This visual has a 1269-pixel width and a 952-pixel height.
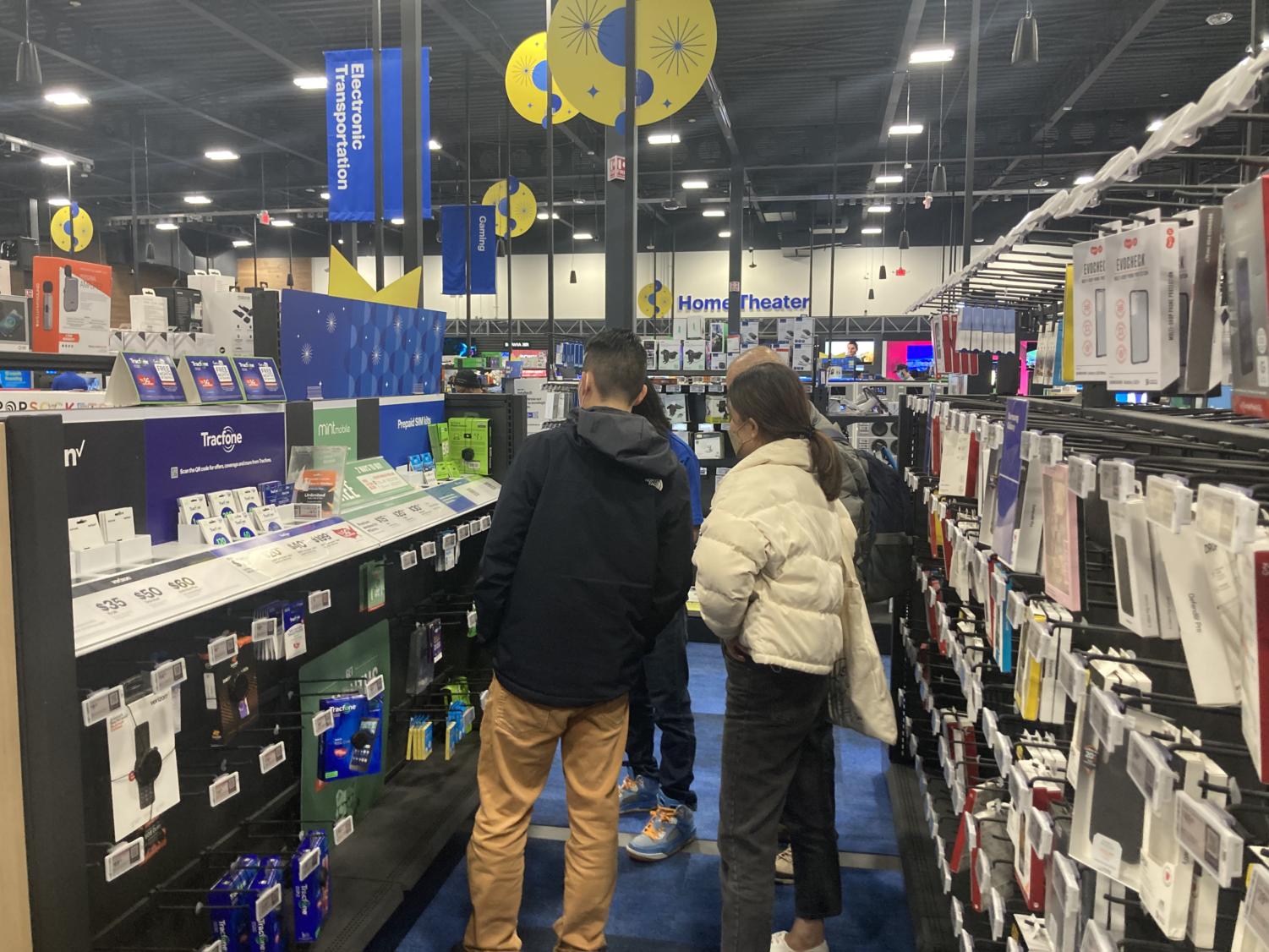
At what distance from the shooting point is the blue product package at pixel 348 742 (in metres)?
2.63

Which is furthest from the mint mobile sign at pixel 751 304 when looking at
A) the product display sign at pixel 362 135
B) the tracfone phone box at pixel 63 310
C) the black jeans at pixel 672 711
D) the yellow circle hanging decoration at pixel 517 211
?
the black jeans at pixel 672 711

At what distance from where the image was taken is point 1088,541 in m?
1.85

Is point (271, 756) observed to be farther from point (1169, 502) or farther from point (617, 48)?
point (617, 48)

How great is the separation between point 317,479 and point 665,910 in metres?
1.91

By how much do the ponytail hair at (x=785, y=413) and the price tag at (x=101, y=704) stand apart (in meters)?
1.64

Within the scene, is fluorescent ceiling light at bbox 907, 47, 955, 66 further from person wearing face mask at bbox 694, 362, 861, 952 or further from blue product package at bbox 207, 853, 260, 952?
blue product package at bbox 207, 853, 260, 952

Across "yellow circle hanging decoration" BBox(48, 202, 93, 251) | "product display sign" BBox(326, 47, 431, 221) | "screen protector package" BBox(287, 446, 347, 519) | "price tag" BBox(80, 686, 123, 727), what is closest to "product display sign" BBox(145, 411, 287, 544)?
"screen protector package" BBox(287, 446, 347, 519)

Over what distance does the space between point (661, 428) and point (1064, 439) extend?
1.93m

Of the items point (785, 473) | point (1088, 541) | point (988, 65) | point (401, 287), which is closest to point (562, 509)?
point (785, 473)

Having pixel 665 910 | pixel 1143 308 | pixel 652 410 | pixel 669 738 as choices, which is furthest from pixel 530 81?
pixel 1143 308

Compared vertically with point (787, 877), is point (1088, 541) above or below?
above

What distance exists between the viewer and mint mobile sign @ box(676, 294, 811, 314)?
23.3 metres

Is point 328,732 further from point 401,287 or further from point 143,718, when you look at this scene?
point 401,287

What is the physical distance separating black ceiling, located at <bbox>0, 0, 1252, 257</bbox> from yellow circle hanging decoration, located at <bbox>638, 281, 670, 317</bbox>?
2393 mm
